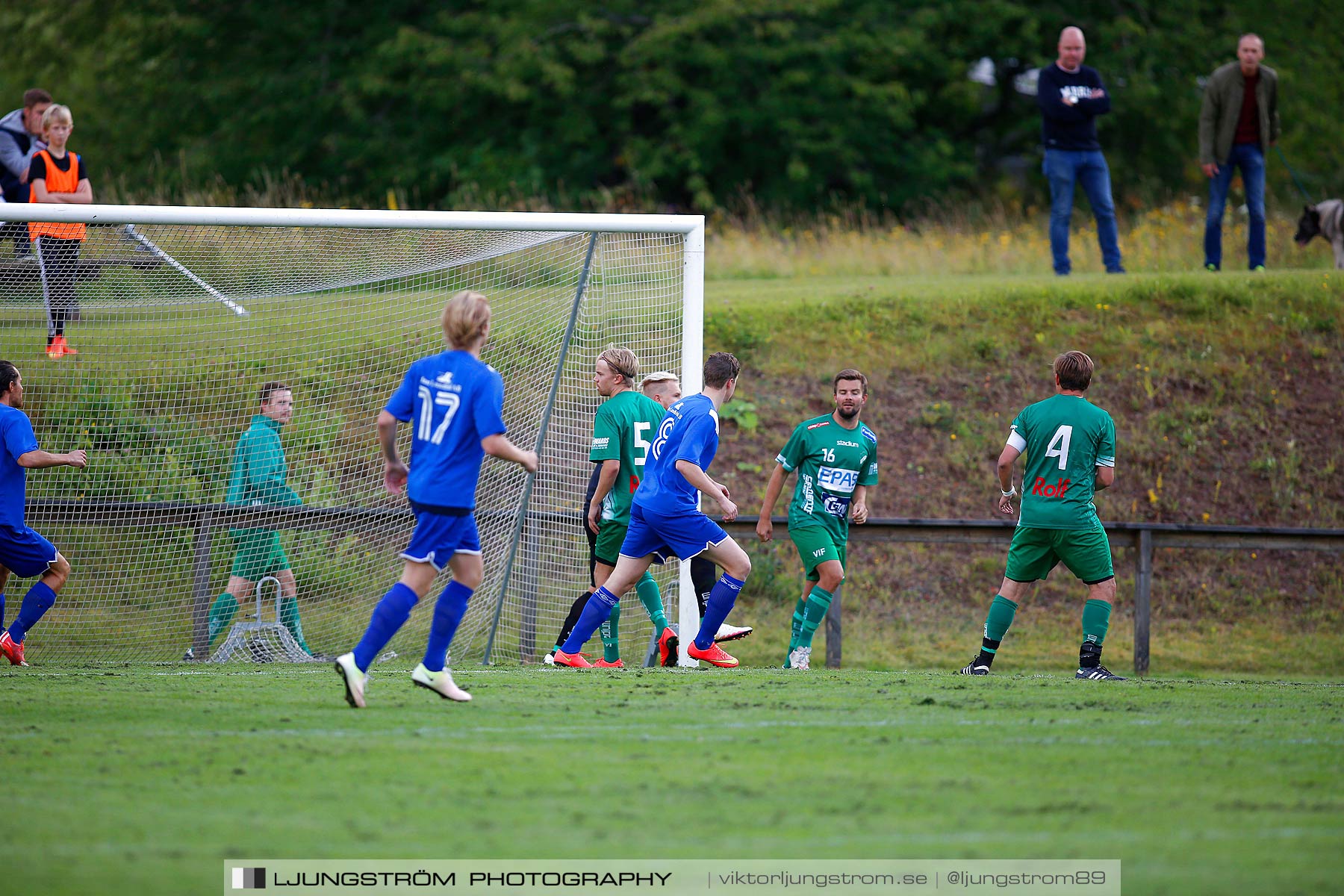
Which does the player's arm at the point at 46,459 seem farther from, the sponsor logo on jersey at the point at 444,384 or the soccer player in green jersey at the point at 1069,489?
the soccer player in green jersey at the point at 1069,489

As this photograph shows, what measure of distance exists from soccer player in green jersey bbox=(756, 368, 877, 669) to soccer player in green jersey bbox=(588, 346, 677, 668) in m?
0.87

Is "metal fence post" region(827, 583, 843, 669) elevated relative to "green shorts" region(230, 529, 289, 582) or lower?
lower

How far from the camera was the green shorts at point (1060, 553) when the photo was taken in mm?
7770

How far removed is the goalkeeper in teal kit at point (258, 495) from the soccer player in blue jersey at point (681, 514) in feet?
8.45

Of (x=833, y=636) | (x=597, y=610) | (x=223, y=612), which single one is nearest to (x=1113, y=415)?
(x=833, y=636)

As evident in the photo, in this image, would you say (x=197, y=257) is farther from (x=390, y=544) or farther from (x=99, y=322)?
(x=390, y=544)

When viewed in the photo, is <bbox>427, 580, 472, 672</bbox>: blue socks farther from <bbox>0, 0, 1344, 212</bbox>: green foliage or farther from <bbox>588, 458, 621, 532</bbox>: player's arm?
<bbox>0, 0, 1344, 212</bbox>: green foliage

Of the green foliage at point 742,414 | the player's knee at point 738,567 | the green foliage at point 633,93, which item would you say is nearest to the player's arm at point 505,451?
the player's knee at point 738,567

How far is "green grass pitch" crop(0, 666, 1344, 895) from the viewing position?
12.6 ft

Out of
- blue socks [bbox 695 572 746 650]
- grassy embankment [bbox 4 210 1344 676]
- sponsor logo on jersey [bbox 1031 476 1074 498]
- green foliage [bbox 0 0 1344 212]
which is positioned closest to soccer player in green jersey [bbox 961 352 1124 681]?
sponsor logo on jersey [bbox 1031 476 1074 498]

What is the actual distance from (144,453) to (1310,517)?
10.2 m

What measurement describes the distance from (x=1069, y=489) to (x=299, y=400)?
5.82 meters

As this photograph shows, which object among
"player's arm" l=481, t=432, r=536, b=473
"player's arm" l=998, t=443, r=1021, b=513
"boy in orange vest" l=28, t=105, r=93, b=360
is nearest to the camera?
"player's arm" l=481, t=432, r=536, b=473

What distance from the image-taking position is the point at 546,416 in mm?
9742
